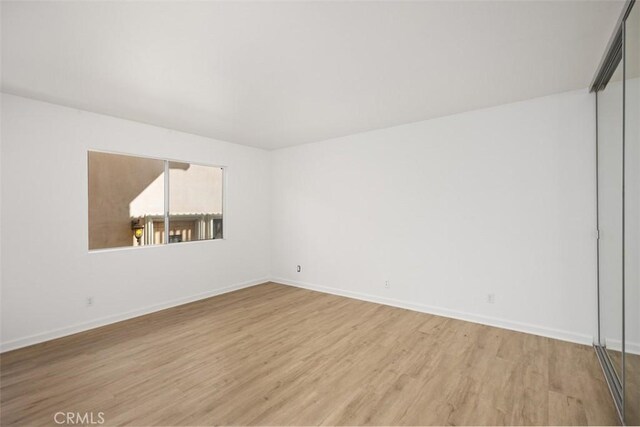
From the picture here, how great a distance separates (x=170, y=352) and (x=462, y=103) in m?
4.20

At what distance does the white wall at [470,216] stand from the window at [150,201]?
1.81m

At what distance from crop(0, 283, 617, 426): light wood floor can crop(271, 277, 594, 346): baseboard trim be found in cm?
11

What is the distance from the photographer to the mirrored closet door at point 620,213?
1753 mm

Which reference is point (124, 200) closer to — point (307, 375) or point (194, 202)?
point (194, 202)

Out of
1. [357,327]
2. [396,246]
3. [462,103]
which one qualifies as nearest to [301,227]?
[396,246]

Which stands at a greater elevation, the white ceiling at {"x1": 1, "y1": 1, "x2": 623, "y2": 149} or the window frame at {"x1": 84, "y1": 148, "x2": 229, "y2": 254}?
the white ceiling at {"x1": 1, "y1": 1, "x2": 623, "y2": 149}

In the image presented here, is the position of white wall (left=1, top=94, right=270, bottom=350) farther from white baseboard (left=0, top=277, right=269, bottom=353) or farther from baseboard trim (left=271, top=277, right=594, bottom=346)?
baseboard trim (left=271, top=277, right=594, bottom=346)

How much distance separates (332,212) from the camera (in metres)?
5.03

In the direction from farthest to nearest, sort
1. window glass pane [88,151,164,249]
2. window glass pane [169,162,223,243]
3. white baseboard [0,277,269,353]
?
1. window glass pane [169,162,223,243]
2. window glass pane [88,151,164,249]
3. white baseboard [0,277,269,353]

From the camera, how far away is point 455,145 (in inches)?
149

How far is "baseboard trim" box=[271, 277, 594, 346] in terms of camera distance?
10.1 ft

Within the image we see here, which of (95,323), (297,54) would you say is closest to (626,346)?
(297,54)

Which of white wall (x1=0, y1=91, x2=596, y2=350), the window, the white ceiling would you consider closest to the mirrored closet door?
the white ceiling

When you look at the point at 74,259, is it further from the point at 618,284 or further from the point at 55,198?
the point at 618,284
